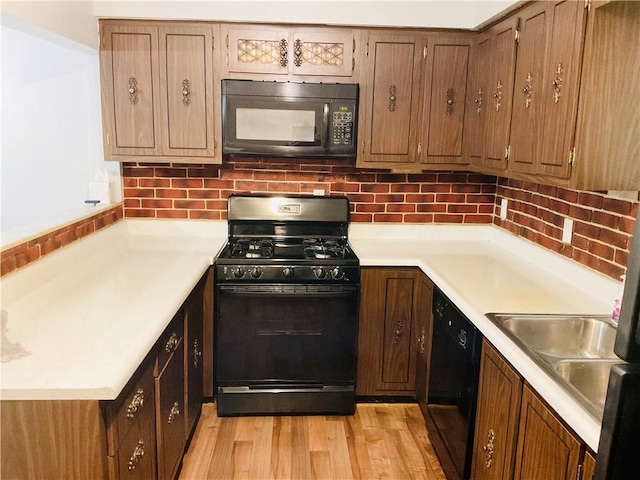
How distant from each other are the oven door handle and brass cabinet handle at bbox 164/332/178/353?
60 centimetres

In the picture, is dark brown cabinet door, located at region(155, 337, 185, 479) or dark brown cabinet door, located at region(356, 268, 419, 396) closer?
dark brown cabinet door, located at region(155, 337, 185, 479)

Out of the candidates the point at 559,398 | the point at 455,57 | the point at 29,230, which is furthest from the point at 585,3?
the point at 29,230

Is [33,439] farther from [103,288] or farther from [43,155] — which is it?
[43,155]

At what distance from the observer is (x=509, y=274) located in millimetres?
2650

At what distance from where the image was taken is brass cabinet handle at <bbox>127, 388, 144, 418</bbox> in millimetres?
1629

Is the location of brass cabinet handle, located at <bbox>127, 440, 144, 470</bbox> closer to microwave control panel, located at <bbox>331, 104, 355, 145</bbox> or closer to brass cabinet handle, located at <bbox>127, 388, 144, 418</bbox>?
brass cabinet handle, located at <bbox>127, 388, 144, 418</bbox>

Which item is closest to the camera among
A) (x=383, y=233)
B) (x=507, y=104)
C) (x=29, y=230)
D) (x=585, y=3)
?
(x=585, y=3)

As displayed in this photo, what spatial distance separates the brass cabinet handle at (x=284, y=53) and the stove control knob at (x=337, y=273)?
113 centimetres

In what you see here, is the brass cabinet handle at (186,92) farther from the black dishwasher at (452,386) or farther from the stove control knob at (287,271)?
the black dishwasher at (452,386)

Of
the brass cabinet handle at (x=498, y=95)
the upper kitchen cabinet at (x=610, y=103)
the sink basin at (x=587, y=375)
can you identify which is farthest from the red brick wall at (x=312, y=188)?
the sink basin at (x=587, y=375)

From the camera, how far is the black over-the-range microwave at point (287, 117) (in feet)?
9.37

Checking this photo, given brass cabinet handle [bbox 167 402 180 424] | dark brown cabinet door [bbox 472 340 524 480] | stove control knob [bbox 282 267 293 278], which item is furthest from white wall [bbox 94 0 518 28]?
brass cabinet handle [bbox 167 402 180 424]

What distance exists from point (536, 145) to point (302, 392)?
1743 mm

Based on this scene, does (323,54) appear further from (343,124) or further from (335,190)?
(335,190)
